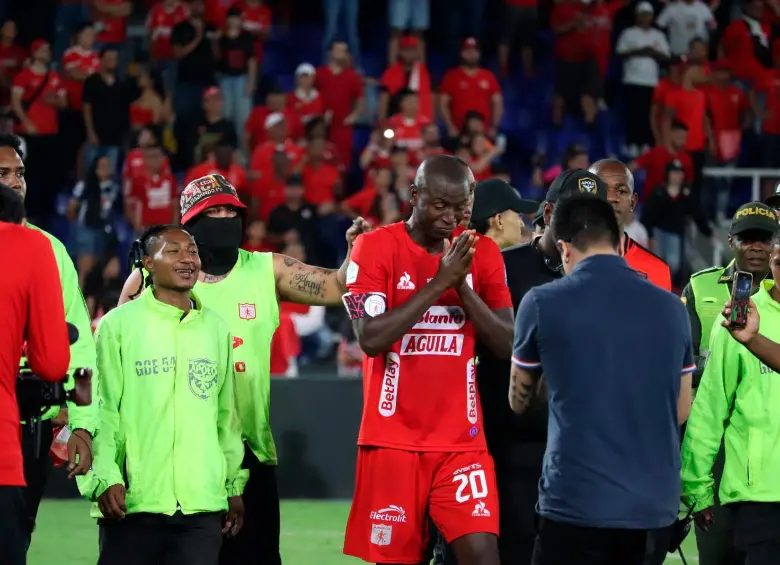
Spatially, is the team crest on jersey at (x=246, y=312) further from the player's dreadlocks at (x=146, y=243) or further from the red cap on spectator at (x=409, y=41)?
the red cap on spectator at (x=409, y=41)

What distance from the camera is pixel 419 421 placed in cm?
573

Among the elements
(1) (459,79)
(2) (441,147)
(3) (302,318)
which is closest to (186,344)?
(3) (302,318)

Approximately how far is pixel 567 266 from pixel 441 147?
36.9ft

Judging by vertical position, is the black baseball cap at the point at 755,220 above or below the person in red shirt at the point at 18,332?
above

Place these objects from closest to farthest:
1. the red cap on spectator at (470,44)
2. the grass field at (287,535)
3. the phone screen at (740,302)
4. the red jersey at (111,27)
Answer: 1. the phone screen at (740,302)
2. the grass field at (287,535)
3. the red cap on spectator at (470,44)
4. the red jersey at (111,27)

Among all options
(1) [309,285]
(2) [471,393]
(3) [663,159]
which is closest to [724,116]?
(3) [663,159]

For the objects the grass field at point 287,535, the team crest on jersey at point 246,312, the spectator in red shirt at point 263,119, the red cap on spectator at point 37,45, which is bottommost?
the grass field at point 287,535

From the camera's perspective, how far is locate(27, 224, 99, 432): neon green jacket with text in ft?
18.6

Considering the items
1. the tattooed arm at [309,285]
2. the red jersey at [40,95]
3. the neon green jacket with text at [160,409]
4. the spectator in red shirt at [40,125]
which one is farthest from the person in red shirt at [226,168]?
the neon green jacket with text at [160,409]

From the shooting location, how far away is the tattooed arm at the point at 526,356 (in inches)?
188

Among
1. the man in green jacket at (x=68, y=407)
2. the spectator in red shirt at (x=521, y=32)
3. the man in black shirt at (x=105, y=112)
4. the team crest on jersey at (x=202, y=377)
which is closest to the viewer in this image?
the man in green jacket at (x=68, y=407)

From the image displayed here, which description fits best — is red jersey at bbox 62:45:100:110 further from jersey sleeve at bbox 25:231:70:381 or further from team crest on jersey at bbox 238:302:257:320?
jersey sleeve at bbox 25:231:70:381

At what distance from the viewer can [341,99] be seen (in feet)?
55.3

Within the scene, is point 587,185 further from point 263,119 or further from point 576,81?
point 576,81
